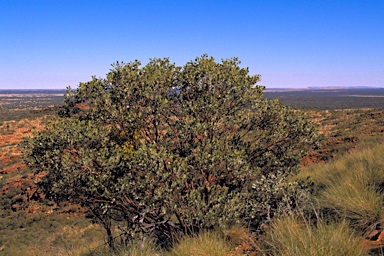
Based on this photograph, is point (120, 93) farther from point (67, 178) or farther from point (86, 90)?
point (67, 178)

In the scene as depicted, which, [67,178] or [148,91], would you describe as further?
[148,91]

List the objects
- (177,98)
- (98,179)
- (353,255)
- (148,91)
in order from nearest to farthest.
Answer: (353,255) < (98,179) < (148,91) < (177,98)

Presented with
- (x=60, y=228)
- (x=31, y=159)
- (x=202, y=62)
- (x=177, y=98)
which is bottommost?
(x=60, y=228)

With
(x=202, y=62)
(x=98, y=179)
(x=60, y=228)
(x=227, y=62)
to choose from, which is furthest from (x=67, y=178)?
(x=60, y=228)

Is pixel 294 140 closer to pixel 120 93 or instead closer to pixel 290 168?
pixel 290 168

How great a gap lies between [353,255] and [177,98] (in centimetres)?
685

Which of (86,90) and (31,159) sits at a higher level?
(86,90)

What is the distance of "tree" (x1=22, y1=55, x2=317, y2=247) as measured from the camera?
8062mm

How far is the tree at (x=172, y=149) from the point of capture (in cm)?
806

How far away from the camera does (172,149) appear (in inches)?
369

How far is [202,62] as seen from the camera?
10188mm

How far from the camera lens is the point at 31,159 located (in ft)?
27.5

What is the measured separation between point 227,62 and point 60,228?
1553cm

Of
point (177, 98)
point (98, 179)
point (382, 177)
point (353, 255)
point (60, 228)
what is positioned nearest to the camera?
point (353, 255)
